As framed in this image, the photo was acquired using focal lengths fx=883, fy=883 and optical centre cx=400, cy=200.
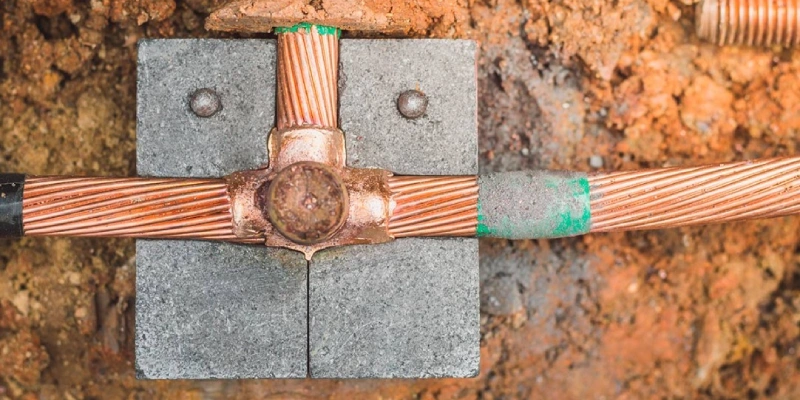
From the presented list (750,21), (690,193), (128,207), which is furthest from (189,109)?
(750,21)

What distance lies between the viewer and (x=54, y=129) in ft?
9.18

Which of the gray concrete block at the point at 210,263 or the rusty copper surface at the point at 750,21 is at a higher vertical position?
the rusty copper surface at the point at 750,21

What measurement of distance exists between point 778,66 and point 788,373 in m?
0.99

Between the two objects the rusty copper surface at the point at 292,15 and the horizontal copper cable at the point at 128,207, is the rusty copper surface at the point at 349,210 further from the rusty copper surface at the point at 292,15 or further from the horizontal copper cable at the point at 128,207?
the rusty copper surface at the point at 292,15

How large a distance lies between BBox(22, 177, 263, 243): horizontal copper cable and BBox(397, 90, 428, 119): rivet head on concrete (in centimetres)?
53

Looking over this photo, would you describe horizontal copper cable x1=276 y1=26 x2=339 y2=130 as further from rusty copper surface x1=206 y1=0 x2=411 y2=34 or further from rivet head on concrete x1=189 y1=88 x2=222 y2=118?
rivet head on concrete x1=189 y1=88 x2=222 y2=118

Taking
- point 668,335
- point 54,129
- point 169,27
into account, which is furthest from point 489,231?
point 54,129

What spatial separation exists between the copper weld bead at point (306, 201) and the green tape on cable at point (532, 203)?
1.36ft

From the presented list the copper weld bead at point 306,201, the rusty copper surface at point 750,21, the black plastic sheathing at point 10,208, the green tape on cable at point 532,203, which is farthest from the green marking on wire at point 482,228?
the black plastic sheathing at point 10,208

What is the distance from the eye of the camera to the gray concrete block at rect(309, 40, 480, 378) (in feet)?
8.02

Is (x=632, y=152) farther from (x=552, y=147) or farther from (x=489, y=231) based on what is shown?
(x=489, y=231)

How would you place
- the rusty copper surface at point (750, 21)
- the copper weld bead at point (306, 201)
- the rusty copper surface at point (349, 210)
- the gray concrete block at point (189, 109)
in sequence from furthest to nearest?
the rusty copper surface at point (750, 21) → the gray concrete block at point (189, 109) → the rusty copper surface at point (349, 210) → the copper weld bead at point (306, 201)

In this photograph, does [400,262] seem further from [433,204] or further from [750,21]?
[750,21]

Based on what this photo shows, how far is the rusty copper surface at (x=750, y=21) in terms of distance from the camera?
268 centimetres
